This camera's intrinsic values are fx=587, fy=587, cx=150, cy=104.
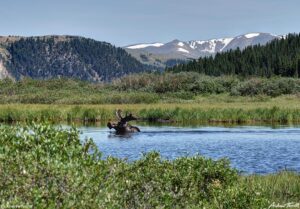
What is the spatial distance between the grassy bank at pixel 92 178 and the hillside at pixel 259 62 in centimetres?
13648

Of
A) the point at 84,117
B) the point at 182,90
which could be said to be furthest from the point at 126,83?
the point at 84,117

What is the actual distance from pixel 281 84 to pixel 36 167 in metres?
112

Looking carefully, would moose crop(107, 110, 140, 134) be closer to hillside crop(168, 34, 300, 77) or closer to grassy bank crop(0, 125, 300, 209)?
grassy bank crop(0, 125, 300, 209)

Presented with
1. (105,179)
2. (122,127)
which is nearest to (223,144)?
(122,127)

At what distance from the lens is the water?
33.2 m

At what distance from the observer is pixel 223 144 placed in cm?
4212

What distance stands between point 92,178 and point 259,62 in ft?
559

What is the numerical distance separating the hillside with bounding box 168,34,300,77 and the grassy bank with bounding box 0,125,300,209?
448ft

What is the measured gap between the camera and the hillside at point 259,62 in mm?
159275

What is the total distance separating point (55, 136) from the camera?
11.5 m

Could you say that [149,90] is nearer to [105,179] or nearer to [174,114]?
[174,114]

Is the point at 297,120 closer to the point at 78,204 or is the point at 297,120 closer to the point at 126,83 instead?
the point at 78,204

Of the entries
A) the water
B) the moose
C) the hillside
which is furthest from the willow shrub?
the hillside

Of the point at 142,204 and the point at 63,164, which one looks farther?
the point at 142,204
